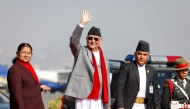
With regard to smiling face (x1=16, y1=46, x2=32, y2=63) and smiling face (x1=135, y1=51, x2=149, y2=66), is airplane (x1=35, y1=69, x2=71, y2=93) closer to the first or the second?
smiling face (x1=135, y1=51, x2=149, y2=66)

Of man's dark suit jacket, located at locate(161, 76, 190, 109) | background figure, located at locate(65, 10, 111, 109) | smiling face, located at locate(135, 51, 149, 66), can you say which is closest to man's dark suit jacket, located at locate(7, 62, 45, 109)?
background figure, located at locate(65, 10, 111, 109)

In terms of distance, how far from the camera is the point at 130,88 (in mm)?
7734

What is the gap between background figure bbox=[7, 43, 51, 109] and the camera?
6801 mm

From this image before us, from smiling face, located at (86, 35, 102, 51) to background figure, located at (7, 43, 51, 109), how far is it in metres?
0.86

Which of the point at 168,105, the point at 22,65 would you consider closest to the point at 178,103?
the point at 168,105

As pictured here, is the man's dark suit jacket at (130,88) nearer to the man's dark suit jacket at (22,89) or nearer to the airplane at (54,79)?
the man's dark suit jacket at (22,89)

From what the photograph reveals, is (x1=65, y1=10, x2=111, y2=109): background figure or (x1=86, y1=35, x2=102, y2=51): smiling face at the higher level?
(x1=86, y1=35, x2=102, y2=51): smiling face

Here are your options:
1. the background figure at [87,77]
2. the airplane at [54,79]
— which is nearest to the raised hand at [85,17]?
the background figure at [87,77]

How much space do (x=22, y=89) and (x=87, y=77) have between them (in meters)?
0.95

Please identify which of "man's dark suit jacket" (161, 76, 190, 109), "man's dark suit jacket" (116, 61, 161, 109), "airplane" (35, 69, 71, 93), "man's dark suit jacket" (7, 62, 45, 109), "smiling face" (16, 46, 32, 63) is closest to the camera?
"man's dark suit jacket" (7, 62, 45, 109)

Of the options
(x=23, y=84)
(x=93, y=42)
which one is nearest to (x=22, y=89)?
(x=23, y=84)

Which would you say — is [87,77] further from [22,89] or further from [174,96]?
[174,96]

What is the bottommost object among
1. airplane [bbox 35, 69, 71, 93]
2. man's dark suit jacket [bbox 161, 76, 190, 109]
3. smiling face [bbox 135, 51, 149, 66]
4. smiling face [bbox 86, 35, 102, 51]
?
airplane [bbox 35, 69, 71, 93]

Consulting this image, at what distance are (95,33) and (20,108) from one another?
1.47 meters
